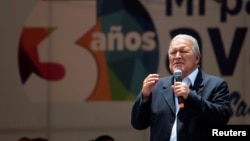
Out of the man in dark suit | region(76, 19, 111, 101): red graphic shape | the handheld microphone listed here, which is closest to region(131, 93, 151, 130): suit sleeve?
the man in dark suit

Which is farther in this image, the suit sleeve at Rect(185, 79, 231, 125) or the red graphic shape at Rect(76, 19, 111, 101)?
the red graphic shape at Rect(76, 19, 111, 101)

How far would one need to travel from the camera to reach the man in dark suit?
2.31 meters

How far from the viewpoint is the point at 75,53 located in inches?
192

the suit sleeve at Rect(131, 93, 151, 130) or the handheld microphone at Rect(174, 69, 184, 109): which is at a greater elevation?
the handheld microphone at Rect(174, 69, 184, 109)

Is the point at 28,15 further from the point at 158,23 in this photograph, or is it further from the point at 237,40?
the point at 237,40

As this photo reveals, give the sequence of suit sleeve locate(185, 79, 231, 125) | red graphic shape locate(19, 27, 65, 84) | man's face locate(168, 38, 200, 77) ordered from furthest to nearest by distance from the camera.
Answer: red graphic shape locate(19, 27, 65, 84) < man's face locate(168, 38, 200, 77) < suit sleeve locate(185, 79, 231, 125)

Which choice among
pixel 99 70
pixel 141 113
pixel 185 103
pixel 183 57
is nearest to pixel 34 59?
pixel 99 70

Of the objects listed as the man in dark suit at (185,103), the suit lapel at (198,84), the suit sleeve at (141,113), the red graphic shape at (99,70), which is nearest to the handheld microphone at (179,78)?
the man in dark suit at (185,103)

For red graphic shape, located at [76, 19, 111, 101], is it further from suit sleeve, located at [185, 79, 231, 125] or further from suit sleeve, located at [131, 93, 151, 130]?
suit sleeve, located at [185, 79, 231, 125]

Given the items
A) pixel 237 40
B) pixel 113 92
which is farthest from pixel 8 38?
pixel 237 40

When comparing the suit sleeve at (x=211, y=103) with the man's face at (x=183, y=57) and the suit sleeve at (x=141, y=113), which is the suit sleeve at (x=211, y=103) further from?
the suit sleeve at (x=141, y=113)

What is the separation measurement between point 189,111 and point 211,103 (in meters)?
0.12

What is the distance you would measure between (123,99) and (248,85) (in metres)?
1.45

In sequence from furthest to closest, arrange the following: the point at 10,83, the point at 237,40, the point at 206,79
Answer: the point at 237,40 → the point at 10,83 → the point at 206,79
